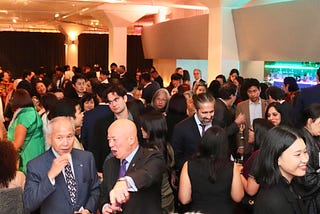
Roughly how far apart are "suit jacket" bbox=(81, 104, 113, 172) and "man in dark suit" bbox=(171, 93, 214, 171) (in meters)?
0.66

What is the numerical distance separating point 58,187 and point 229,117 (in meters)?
3.30

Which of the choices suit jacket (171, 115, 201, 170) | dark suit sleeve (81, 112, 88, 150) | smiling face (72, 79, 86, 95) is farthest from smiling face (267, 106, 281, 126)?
smiling face (72, 79, 86, 95)

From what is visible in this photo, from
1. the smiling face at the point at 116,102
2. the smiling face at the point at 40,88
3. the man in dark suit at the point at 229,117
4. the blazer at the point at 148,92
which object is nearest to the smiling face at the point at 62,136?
the smiling face at the point at 116,102

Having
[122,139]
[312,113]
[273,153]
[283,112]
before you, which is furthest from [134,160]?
[283,112]

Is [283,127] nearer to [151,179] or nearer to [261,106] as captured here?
[151,179]

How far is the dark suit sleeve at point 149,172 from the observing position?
8.40 ft

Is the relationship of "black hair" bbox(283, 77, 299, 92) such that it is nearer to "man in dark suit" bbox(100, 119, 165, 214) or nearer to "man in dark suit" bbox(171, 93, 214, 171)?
"man in dark suit" bbox(171, 93, 214, 171)

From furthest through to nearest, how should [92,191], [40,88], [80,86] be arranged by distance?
[40,88] → [80,86] → [92,191]

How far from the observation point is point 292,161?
106 inches

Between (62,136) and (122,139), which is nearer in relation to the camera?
(122,139)

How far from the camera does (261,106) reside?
21.0ft

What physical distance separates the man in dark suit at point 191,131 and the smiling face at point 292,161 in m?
1.95

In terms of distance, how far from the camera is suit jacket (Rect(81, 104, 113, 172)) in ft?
15.6

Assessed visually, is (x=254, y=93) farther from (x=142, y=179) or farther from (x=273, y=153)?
(x=142, y=179)
